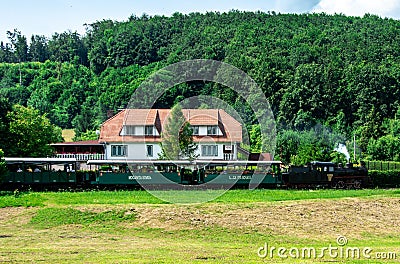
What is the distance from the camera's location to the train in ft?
155

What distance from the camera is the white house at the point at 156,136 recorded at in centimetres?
6494

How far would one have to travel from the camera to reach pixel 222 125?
67375 millimetres

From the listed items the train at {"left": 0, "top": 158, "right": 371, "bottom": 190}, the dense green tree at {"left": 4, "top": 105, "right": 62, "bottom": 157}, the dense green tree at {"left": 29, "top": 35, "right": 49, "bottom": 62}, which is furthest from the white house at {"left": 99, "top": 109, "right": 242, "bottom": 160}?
the dense green tree at {"left": 29, "top": 35, "right": 49, "bottom": 62}

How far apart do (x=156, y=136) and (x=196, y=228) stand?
35.9 m

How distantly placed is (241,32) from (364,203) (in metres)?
99.2

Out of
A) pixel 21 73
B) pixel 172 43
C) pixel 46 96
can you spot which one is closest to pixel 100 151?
pixel 46 96

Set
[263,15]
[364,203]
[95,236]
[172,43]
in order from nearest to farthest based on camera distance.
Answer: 1. [95,236]
2. [364,203]
3. [172,43]
4. [263,15]

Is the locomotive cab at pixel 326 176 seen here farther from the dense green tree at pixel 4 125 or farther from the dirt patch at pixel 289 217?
the dense green tree at pixel 4 125

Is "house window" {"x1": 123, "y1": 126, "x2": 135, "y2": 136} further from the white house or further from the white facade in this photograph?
the white facade

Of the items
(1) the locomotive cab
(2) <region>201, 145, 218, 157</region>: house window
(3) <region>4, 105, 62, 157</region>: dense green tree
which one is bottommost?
(1) the locomotive cab

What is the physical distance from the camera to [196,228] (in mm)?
30953

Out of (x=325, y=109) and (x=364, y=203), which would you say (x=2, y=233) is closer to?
(x=364, y=203)

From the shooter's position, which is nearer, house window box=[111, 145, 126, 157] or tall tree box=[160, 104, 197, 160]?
tall tree box=[160, 104, 197, 160]

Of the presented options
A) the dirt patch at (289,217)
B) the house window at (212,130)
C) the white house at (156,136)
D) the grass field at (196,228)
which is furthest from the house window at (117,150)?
the dirt patch at (289,217)
